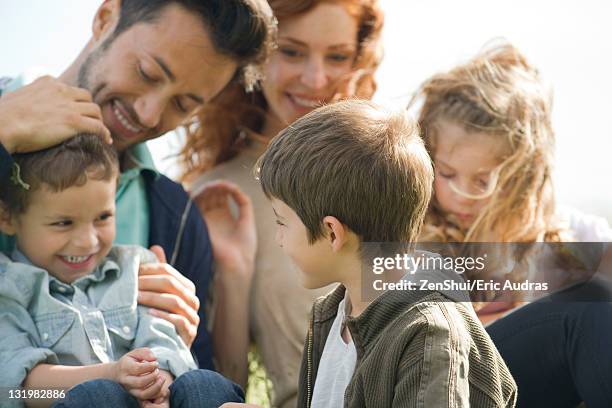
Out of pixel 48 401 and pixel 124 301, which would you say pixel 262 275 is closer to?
pixel 124 301

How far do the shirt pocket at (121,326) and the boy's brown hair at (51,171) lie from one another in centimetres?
34

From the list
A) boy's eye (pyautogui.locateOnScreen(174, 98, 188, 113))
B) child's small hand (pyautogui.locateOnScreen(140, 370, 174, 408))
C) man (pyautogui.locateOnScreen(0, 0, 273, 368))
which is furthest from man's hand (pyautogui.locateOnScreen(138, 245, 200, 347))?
boy's eye (pyautogui.locateOnScreen(174, 98, 188, 113))

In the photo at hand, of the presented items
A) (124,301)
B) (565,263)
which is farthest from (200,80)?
(565,263)

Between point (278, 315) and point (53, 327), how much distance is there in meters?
1.10

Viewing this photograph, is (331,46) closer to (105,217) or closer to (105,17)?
(105,17)

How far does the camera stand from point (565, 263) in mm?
3020

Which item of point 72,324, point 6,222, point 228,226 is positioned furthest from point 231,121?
point 72,324

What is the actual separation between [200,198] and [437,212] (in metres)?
0.82

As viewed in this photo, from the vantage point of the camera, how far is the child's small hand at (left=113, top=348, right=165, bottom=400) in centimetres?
210

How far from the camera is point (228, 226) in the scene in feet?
10.8

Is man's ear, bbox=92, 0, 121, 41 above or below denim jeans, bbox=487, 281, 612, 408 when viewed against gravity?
above

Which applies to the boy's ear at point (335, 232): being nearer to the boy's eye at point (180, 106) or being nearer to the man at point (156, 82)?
A: the man at point (156, 82)

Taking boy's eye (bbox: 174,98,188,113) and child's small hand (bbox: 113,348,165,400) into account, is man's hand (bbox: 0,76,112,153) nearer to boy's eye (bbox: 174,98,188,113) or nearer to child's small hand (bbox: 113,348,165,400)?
boy's eye (bbox: 174,98,188,113)

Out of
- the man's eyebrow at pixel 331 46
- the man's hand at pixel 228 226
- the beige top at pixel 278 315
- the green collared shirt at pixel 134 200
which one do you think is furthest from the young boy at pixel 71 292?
the man's eyebrow at pixel 331 46
